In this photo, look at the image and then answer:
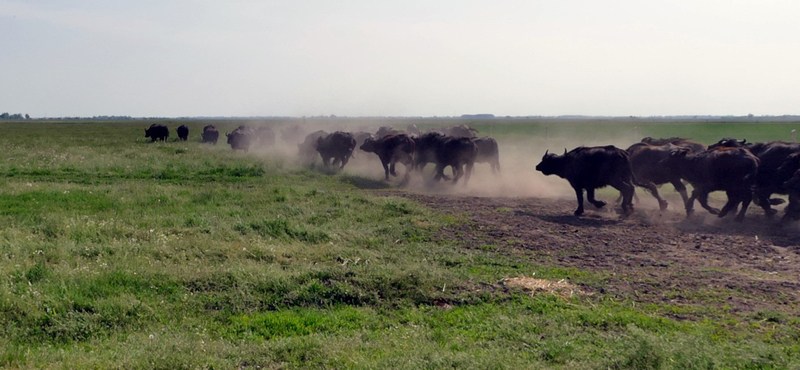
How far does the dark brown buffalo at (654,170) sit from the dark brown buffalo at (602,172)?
2.57 feet

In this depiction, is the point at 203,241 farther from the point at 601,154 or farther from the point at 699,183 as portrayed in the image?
the point at 699,183

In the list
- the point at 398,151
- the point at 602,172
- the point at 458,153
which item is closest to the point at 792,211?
the point at 602,172

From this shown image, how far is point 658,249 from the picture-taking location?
412 inches

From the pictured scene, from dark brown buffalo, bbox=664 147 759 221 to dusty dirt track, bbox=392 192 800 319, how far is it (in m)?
0.48

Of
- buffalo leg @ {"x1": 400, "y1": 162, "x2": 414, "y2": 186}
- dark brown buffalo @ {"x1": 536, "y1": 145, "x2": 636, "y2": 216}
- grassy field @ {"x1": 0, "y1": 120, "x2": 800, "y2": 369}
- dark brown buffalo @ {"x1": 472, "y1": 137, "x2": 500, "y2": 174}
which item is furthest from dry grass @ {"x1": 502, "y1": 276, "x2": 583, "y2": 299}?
dark brown buffalo @ {"x1": 472, "y1": 137, "x2": 500, "y2": 174}

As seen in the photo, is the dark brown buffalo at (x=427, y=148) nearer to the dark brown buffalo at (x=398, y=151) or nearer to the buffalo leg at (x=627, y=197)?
the dark brown buffalo at (x=398, y=151)

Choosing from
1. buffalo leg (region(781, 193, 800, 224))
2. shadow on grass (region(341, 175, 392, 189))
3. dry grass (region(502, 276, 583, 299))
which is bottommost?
shadow on grass (region(341, 175, 392, 189))

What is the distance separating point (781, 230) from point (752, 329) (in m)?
7.40

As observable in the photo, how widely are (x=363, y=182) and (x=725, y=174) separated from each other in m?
12.1

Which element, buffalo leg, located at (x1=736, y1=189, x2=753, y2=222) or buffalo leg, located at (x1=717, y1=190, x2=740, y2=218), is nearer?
buffalo leg, located at (x1=736, y1=189, x2=753, y2=222)

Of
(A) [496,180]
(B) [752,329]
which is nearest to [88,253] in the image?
(B) [752,329]

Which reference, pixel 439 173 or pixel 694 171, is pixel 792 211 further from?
pixel 439 173

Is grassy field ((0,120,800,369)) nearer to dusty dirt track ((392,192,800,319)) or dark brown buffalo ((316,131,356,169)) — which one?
dusty dirt track ((392,192,800,319))

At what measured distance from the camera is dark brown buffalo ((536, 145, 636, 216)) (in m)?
15.0
